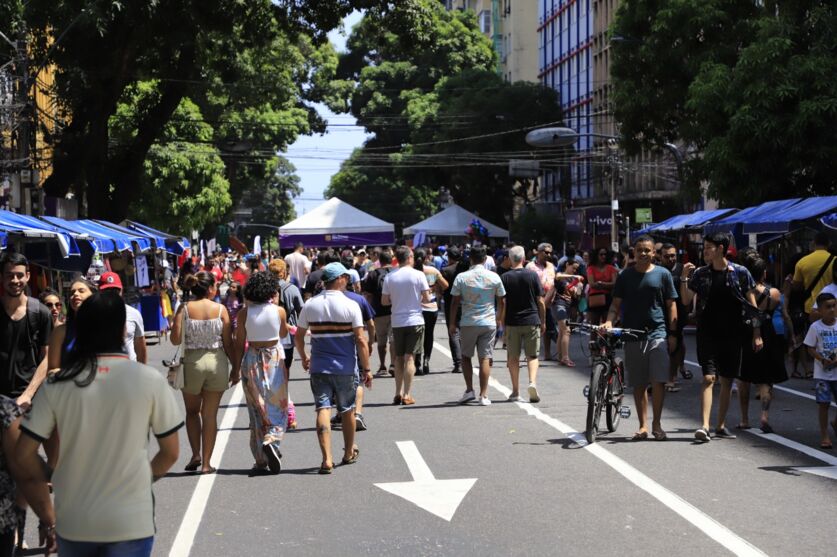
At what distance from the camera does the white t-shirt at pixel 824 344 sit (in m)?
10.7

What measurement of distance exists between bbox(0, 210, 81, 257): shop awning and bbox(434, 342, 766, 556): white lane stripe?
688cm

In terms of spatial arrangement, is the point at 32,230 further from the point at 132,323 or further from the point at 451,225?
the point at 451,225

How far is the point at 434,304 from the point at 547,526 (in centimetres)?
967

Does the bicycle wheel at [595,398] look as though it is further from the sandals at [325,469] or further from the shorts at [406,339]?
the shorts at [406,339]

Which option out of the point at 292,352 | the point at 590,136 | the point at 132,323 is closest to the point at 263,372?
the point at 132,323

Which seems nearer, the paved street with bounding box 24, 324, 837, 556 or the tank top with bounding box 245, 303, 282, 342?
the paved street with bounding box 24, 324, 837, 556

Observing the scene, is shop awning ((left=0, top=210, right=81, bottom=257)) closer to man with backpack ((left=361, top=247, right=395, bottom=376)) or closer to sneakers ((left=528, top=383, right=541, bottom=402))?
man with backpack ((left=361, top=247, right=395, bottom=376))

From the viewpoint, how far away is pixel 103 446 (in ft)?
14.7

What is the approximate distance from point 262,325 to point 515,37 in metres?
75.1

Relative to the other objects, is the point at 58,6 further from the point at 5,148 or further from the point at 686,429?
the point at 686,429

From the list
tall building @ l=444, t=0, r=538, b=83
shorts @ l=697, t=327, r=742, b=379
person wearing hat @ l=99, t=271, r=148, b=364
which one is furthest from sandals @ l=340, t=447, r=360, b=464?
tall building @ l=444, t=0, r=538, b=83

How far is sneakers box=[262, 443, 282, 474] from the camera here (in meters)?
9.88

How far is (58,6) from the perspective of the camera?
2416cm

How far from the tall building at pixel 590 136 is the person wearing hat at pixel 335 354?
37442 mm
